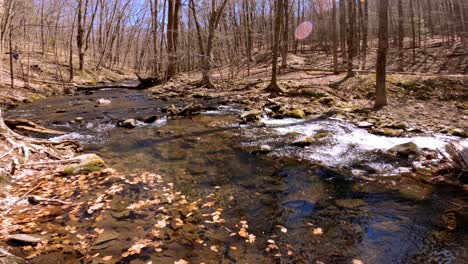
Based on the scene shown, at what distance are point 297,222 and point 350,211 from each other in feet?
3.31

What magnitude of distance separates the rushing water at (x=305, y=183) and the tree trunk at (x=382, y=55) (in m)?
3.19

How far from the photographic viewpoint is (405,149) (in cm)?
755

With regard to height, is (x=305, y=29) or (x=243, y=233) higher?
(x=305, y=29)

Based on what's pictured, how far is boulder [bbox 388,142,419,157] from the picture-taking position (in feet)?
24.4

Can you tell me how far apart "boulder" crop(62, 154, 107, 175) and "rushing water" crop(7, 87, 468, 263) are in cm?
51

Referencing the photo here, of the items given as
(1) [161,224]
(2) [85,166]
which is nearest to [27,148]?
(2) [85,166]

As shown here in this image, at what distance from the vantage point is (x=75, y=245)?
3936 mm

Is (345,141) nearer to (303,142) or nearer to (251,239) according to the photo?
(303,142)

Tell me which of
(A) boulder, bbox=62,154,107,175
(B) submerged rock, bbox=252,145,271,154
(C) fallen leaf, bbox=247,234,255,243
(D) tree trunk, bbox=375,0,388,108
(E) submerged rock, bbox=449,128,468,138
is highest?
(D) tree trunk, bbox=375,0,388,108

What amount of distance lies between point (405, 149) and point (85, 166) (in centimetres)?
759

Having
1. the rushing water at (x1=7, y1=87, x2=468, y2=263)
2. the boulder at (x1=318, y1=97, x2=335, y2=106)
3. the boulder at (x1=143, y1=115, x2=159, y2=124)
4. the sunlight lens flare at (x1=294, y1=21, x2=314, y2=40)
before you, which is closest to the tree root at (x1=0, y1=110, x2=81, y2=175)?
the rushing water at (x1=7, y1=87, x2=468, y2=263)

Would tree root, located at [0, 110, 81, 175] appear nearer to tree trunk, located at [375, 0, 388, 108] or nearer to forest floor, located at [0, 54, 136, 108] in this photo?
forest floor, located at [0, 54, 136, 108]

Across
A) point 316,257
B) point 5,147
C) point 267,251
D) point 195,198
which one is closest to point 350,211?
point 316,257

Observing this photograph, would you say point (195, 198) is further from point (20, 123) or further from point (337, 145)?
point (20, 123)
